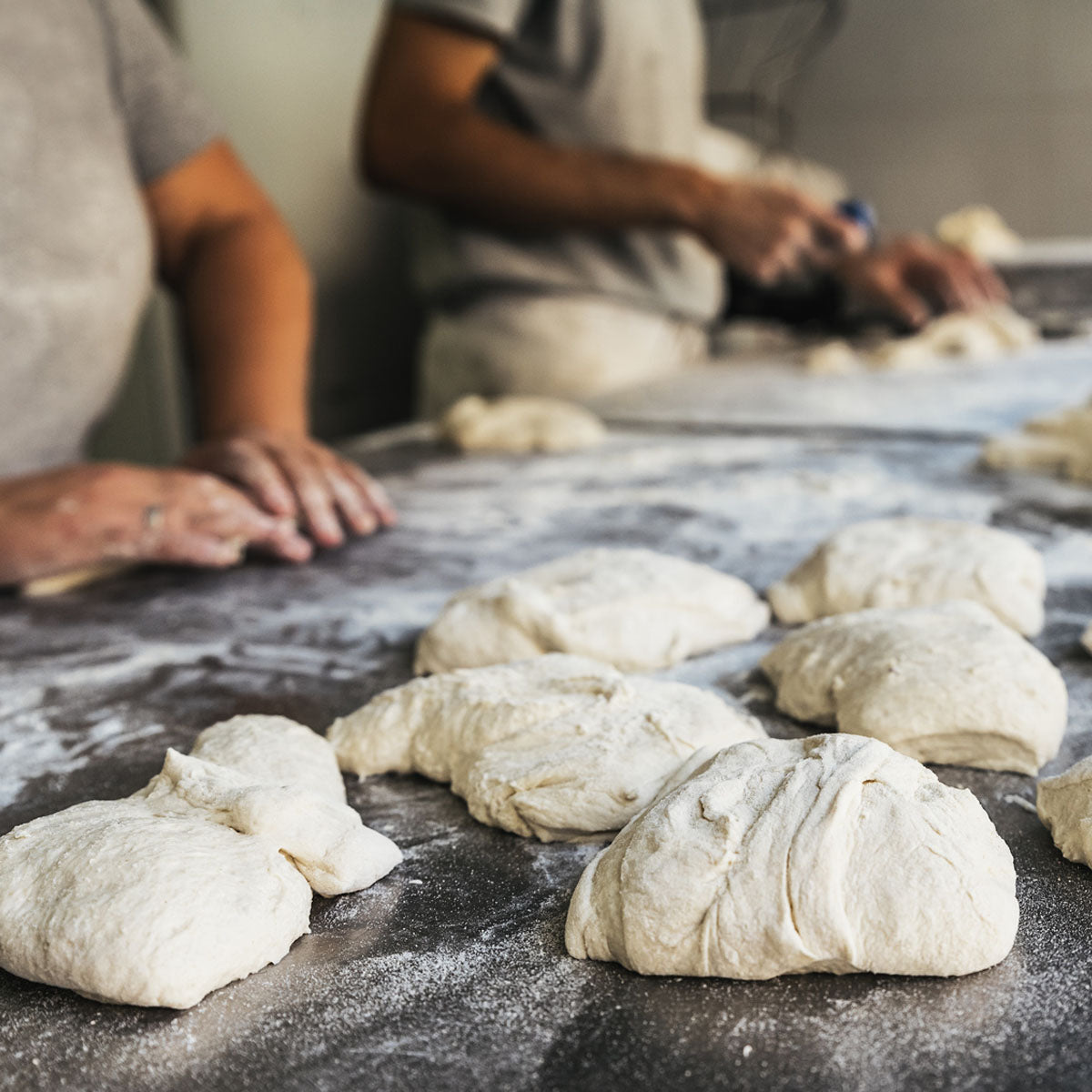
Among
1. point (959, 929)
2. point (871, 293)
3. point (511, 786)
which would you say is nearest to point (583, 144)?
point (871, 293)

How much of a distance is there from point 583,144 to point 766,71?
3.14 metres

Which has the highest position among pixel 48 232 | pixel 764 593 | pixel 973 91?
pixel 973 91

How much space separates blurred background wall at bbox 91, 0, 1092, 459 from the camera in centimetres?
406

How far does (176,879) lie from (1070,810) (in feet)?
2.12

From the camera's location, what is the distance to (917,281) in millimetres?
3818

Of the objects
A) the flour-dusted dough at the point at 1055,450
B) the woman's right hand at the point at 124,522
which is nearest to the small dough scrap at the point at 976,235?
the flour-dusted dough at the point at 1055,450

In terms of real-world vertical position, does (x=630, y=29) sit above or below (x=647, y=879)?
above

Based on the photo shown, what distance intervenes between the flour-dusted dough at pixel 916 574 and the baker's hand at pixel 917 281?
2.51 meters

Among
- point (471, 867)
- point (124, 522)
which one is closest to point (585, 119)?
point (124, 522)

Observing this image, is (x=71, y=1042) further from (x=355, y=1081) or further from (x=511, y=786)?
(x=511, y=786)

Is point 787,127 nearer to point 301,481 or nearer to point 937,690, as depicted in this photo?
point 301,481

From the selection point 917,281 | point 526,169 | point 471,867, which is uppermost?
point 526,169

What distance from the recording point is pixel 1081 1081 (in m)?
0.63

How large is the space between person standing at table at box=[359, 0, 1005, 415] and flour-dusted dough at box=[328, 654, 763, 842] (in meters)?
2.00
